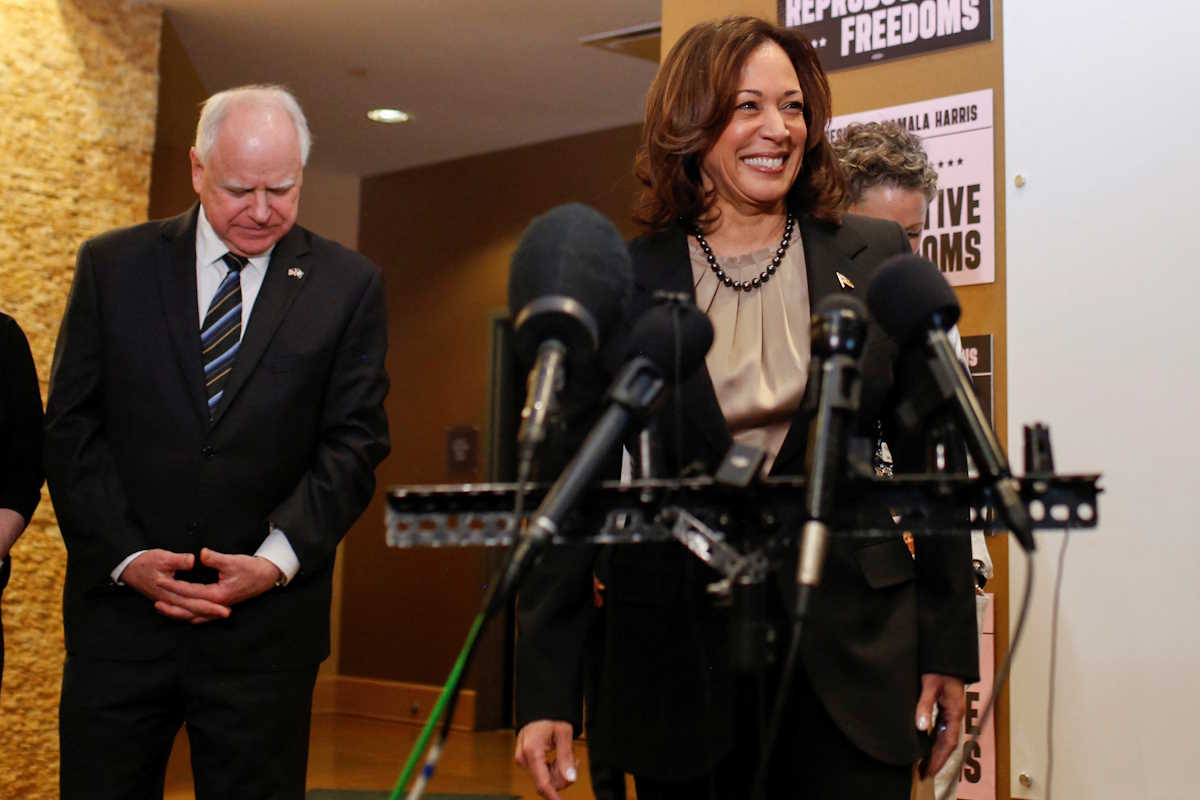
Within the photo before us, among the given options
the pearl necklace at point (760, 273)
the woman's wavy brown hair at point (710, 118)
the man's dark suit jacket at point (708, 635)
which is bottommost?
the man's dark suit jacket at point (708, 635)

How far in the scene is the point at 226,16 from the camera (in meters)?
6.62

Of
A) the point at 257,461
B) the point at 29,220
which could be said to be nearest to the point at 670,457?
the point at 257,461

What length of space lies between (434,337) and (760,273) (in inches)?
285

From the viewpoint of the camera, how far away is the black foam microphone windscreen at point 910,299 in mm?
1213

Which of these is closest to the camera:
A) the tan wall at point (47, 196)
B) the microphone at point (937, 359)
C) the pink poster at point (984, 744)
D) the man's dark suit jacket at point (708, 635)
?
the microphone at point (937, 359)

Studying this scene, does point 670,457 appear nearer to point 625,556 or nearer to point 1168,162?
point 625,556

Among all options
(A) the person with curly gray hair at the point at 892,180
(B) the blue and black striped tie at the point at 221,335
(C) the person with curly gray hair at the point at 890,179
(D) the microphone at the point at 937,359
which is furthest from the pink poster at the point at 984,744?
(D) the microphone at the point at 937,359

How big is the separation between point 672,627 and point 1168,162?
7.02 ft

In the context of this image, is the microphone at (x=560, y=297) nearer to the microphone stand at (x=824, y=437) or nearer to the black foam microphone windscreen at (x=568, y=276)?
the black foam microphone windscreen at (x=568, y=276)

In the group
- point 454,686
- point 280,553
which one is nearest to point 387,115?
point 280,553

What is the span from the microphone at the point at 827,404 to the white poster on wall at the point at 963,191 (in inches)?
88.8

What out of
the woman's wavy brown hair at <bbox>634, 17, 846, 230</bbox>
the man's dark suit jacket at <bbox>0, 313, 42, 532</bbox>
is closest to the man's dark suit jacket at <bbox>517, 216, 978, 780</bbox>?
the woman's wavy brown hair at <bbox>634, 17, 846, 230</bbox>

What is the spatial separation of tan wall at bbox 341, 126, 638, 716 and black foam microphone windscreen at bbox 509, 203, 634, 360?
694 cm

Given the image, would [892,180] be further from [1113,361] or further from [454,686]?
[454,686]
